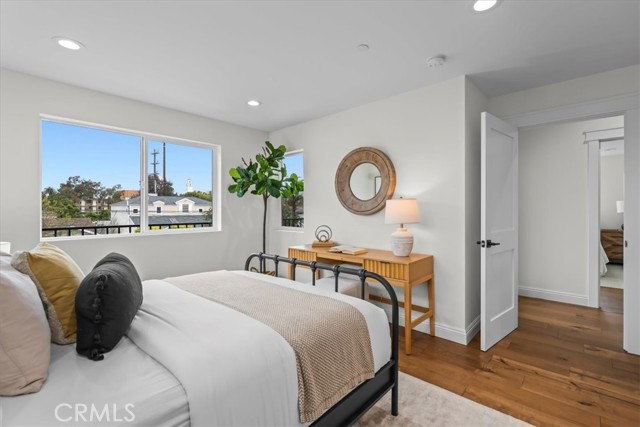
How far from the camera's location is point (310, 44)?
Result: 2.28 metres

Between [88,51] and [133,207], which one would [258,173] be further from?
[88,51]

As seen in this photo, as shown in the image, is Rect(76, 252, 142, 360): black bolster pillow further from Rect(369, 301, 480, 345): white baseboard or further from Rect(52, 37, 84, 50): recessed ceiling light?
Rect(369, 301, 480, 345): white baseboard

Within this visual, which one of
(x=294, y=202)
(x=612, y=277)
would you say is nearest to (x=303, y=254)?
(x=294, y=202)

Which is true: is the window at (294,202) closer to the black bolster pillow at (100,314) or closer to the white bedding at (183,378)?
the white bedding at (183,378)

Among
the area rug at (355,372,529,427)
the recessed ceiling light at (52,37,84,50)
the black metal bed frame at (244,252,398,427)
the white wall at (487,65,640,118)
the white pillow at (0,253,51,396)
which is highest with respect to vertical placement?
the recessed ceiling light at (52,37,84,50)

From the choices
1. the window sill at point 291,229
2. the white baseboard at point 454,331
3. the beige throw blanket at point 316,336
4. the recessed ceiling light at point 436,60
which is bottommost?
the white baseboard at point 454,331

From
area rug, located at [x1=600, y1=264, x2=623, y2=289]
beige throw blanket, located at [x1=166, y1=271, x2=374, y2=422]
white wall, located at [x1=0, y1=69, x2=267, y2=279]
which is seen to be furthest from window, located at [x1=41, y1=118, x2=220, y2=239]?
area rug, located at [x1=600, y1=264, x2=623, y2=289]

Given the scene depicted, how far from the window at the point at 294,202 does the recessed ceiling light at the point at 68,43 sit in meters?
2.64

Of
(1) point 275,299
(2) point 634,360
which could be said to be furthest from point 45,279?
(2) point 634,360

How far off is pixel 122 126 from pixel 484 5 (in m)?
3.58

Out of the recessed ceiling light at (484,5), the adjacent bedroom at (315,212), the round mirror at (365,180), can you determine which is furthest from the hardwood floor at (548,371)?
the recessed ceiling light at (484,5)

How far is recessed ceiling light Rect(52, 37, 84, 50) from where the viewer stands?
7.23ft

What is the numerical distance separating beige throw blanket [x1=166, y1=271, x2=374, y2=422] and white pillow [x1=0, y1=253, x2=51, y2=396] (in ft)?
2.47

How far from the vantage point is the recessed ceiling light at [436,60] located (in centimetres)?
244
